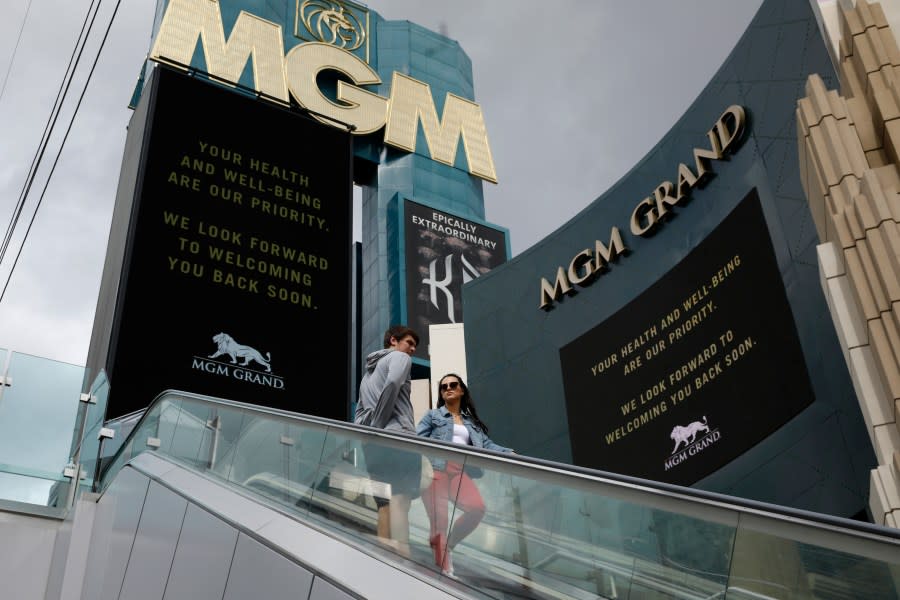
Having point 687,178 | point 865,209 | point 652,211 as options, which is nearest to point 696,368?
point 687,178

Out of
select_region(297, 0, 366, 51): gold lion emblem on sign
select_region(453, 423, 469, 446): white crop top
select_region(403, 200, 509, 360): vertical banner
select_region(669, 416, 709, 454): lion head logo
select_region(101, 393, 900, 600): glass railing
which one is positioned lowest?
select_region(101, 393, 900, 600): glass railing

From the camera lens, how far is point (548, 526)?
4.70 meters

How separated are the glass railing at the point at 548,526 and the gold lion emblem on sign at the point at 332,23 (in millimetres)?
39509

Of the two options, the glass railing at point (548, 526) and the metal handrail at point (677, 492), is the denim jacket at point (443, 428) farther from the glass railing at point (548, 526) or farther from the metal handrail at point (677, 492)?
the metal handrail at point (677, 492)

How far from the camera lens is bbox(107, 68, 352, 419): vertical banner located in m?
13.3

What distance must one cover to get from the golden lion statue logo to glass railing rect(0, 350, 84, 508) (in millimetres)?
2049

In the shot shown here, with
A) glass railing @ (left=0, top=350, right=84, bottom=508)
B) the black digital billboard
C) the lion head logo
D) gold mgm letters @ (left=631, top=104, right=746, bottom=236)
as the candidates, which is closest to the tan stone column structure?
the black digital billboard

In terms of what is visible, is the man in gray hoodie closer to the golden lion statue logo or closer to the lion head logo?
the golden lion statue logo

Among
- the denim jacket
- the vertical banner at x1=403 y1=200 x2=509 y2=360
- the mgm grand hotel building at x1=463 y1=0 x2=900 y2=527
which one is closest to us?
the denim jacket

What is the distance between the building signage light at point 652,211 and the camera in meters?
16.2

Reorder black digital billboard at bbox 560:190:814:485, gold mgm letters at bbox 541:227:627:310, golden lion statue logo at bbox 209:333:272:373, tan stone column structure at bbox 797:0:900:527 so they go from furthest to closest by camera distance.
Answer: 1. gold mgm letters at bbox 541:227:627:310
2. black digital billboard at bbox 560:190:814:485
3. golden lion statue logo at bbox 209:333:272:373
4. tan stone column structure at bbox 797:0:900:527

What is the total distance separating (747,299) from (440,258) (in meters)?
25.9

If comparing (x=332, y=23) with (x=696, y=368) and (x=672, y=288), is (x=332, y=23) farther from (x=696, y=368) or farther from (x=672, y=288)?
(x=696, y=368)

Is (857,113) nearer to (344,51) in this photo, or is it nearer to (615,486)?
(615,486)
